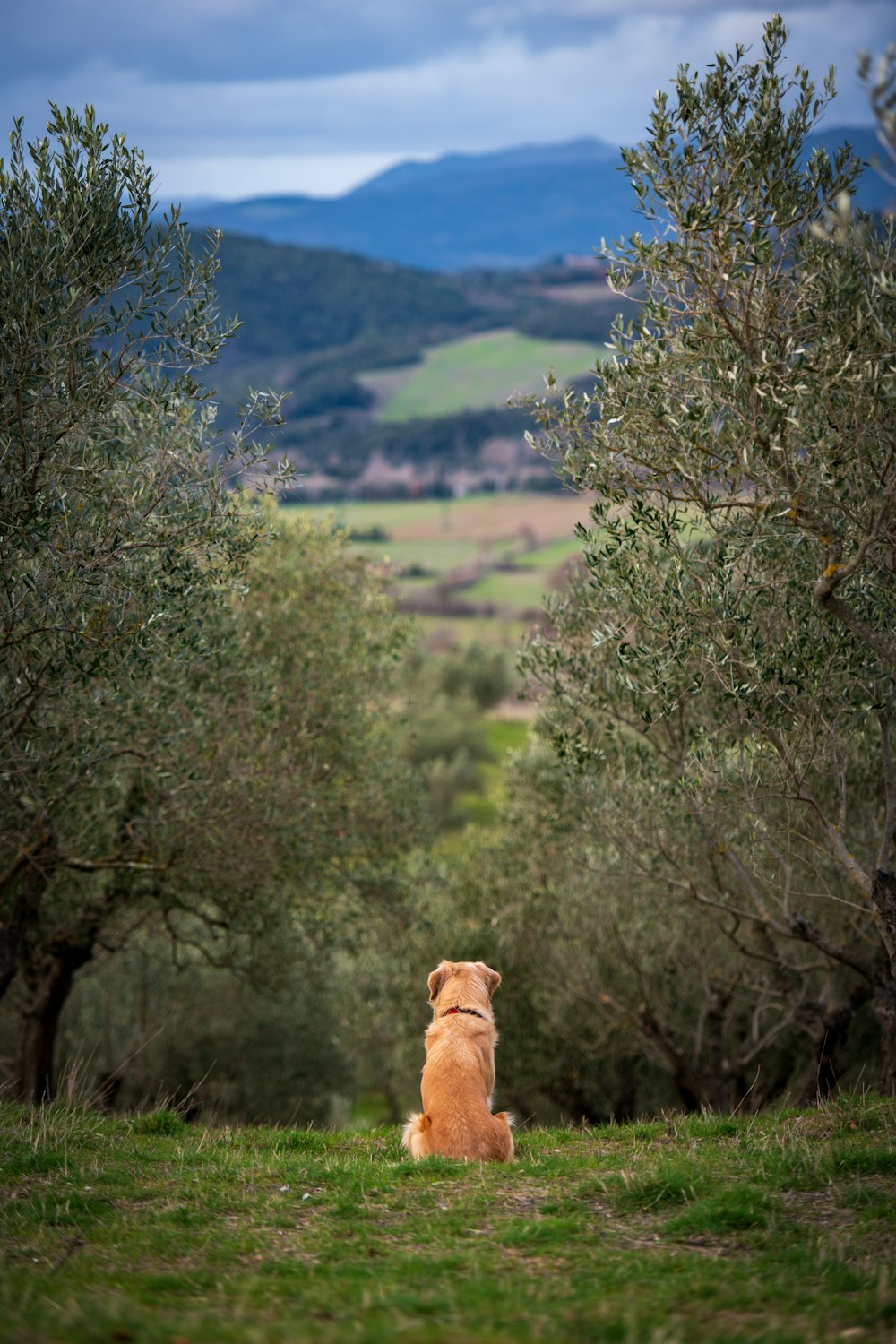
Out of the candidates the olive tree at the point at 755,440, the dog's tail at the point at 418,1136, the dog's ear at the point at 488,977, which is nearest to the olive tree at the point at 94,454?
the olive tree at the point at 755,440

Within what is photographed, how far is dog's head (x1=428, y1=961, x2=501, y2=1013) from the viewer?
1009cm

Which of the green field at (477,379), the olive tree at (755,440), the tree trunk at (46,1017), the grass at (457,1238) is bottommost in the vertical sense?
the tree trunk at (46,1017)

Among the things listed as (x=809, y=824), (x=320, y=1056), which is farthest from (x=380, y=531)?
(x=809, y=824)

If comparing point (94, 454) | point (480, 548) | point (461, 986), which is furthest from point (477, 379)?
point (461, 986)

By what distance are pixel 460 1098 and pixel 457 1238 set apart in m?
2.25

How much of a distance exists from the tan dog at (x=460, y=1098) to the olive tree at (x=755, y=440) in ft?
11.4

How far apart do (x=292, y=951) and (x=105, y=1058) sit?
9.41 meters

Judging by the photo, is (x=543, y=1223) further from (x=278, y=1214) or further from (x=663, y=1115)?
(x=663, y=1115)

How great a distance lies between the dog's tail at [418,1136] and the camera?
9211mm

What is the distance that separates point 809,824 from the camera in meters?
13.5

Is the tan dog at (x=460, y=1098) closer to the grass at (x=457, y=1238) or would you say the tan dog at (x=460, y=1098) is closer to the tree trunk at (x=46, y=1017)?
the grass at (x=457, y=1238)

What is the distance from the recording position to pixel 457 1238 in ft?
23.1

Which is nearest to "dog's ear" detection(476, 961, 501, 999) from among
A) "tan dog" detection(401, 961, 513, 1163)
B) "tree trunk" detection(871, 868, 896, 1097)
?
"tan dog" detection(401, 961, 513, 1163)

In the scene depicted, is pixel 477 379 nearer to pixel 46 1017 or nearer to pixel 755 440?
pixel 46 1017
